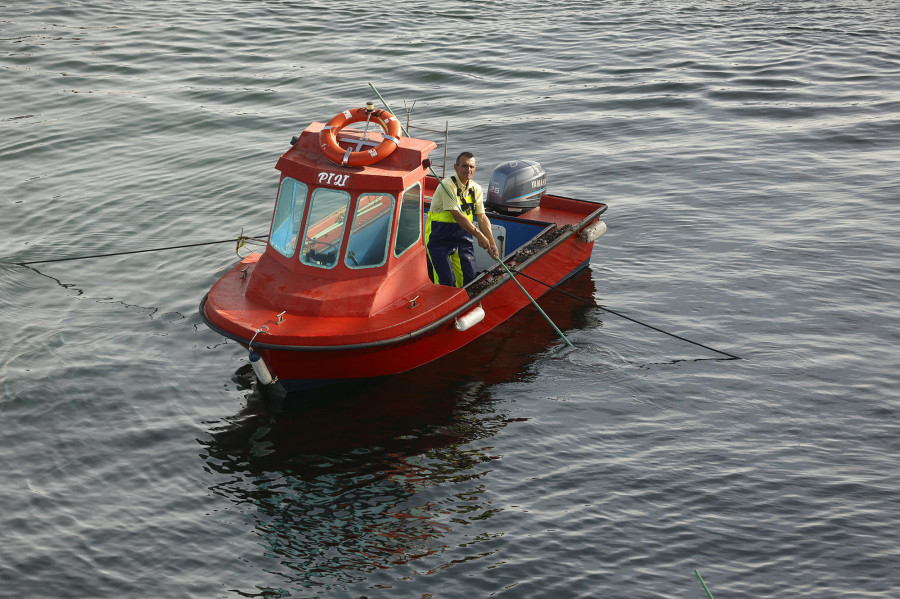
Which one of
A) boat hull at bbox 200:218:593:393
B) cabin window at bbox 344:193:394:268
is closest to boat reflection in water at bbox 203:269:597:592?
boat hull at bbox 200:218:593:393

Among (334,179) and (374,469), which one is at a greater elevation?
(334,179)

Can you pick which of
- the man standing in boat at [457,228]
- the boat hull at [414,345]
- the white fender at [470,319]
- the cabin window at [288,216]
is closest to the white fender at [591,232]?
the boat hull at [414,345]

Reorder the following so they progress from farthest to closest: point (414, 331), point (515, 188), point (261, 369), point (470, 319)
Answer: point (515, 188)
point (470, 319)
point (414, 331)
point (261, 369)

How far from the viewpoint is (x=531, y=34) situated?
2364 cm

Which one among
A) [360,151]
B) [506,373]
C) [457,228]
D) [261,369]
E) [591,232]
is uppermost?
[360,151]

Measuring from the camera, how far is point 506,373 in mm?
10258

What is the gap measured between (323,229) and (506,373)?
265cm

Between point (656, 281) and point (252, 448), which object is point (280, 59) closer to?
point (656, 281)

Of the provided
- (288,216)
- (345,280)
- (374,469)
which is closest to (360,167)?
(288,216)

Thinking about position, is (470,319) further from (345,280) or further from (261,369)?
(261,369)

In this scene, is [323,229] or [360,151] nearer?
[323,229]

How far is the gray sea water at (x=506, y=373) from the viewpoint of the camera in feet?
24.4

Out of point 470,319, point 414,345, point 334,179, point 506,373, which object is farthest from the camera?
point 506,373

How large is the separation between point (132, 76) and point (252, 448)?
568 inches
